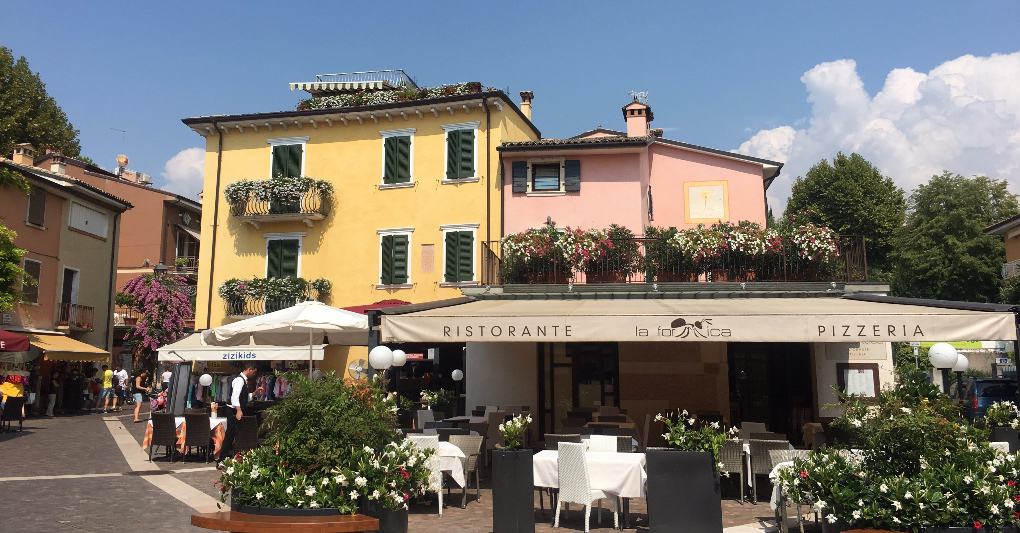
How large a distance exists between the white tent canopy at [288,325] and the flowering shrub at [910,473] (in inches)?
322

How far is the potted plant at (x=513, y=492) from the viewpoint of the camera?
7.66 m

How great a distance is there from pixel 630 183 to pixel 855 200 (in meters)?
25.1

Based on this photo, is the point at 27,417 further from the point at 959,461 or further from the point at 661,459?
the point at 959,461

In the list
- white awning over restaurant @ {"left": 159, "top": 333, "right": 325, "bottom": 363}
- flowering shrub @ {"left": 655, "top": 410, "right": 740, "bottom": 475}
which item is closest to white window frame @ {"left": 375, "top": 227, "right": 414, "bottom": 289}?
white awning over restaurant @ {"left": 159, "top": 333, "right": 325, "bottom": 363}

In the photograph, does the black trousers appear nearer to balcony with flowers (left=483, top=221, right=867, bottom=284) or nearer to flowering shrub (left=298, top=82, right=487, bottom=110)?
balcony with flowers (left=483, top=221, right=867, bottom=284)

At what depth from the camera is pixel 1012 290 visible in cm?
3088

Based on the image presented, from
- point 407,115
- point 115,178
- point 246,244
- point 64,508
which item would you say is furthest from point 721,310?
point 115,178

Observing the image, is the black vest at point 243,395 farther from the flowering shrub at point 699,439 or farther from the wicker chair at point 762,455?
the wicker chair at point 762,455

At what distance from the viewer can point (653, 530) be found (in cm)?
730

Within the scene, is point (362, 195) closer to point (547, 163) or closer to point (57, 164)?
point (547, 163)

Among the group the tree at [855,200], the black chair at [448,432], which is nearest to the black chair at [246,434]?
the black chair at [448,432]

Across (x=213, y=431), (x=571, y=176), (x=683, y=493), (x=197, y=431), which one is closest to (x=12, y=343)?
(x=213, y=431)

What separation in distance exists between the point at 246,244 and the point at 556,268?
12.5 metres

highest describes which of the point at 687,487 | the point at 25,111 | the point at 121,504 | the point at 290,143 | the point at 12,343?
the point at 25,111
